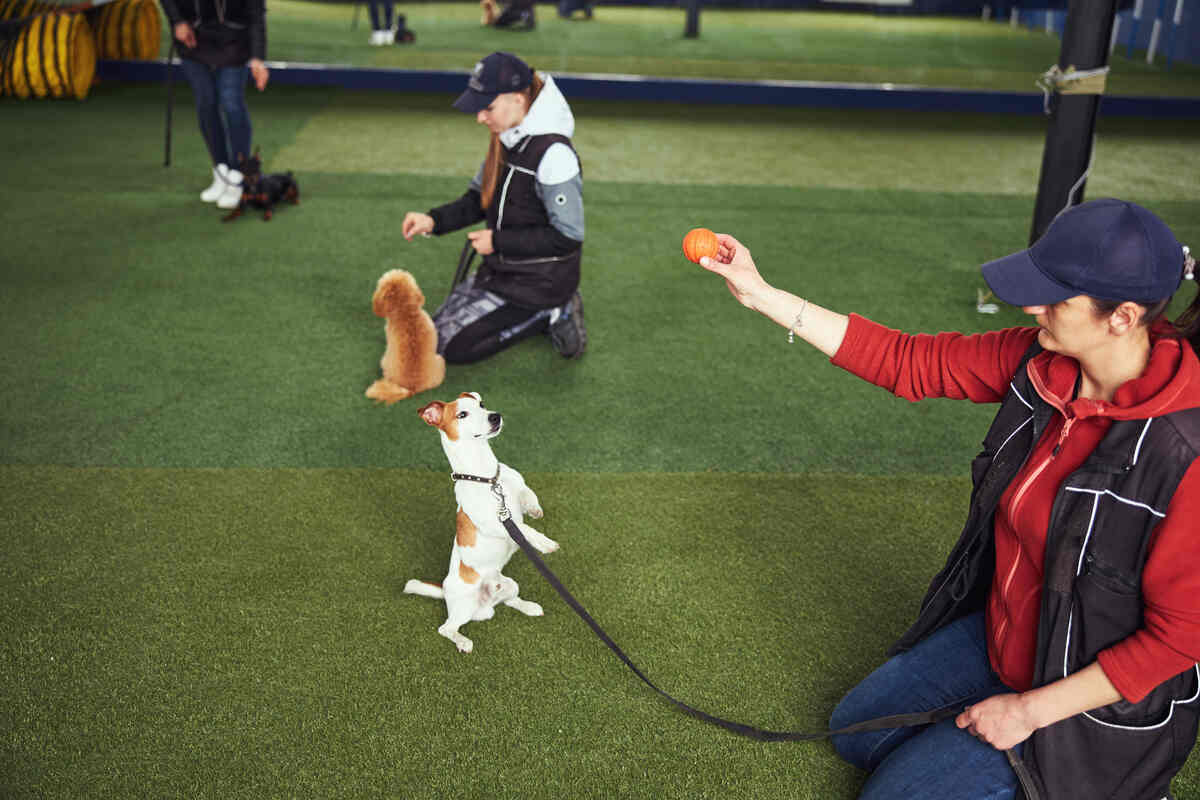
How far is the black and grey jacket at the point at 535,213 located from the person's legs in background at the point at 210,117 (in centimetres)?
245

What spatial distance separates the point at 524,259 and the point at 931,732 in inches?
104

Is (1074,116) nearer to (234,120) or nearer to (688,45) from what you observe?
(234,120)

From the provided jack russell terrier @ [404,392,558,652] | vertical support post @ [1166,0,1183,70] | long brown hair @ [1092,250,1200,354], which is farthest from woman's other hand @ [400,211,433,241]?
vertical support post @ [1166,0,1183,70]

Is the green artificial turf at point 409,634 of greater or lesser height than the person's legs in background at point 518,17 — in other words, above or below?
below

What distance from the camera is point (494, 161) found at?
4000 millimetres

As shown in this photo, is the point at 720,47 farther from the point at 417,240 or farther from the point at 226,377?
the point at 226,377

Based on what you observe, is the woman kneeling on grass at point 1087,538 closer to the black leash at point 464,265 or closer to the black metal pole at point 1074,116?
the black leash at point 464,265

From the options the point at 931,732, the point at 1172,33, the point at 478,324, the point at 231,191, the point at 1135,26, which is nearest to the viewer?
the point at 931,732

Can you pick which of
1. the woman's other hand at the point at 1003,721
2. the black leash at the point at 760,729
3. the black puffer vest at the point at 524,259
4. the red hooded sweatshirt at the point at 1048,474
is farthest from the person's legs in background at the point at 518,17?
the woman's other hand at the point at 1003,721

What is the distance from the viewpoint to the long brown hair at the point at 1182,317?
67.3 inches

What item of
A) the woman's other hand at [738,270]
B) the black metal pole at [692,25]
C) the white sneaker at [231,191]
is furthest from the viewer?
the black metal pole at [692,25]

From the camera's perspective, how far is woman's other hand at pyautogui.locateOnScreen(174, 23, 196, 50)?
5488 millimetres

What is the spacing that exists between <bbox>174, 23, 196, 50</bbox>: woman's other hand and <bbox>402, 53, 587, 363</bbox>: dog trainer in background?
2.41 m

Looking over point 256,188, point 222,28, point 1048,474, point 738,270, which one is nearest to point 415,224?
point 738,270
